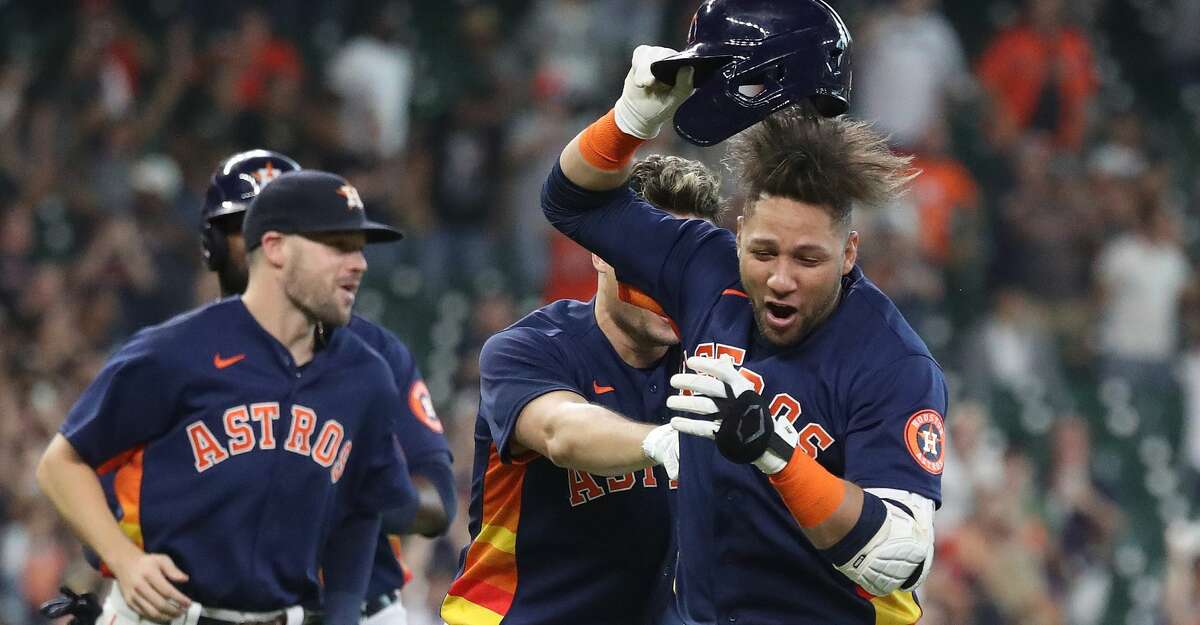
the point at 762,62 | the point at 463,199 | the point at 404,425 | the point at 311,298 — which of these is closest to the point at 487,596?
the point at 311,298

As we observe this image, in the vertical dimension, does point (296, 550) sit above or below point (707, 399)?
below

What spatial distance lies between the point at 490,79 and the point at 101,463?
7.34 meters

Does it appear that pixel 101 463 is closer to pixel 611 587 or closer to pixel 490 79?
pixel 611 587

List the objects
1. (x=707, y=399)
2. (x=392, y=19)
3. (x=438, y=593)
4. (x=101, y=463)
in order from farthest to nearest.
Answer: (x=392, y=19) < (x=438, y=593) < (x=101, y=463) < (x=707, y=399)

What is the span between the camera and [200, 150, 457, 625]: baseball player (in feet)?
18.6

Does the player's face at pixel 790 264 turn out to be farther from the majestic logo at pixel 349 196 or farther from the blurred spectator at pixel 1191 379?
the blurred spectator at pixel 1191 379

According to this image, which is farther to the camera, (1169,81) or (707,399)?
(1169,81)

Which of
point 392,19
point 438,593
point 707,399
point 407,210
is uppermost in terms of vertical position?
point 707,399

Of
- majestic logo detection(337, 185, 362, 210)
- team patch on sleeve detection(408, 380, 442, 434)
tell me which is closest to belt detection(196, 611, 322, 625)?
team patch on sleeve detection(408, 380, 442, 434)

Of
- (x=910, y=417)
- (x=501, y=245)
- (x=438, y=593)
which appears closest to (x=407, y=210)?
(x=501, y=245)

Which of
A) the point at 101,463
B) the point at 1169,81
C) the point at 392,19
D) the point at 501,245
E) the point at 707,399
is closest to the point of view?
the point at 707,399

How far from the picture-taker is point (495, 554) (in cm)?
456

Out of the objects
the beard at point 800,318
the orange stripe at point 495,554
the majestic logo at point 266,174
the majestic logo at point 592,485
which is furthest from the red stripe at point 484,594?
the majestic logo at point 266,174

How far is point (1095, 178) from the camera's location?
11734mm
